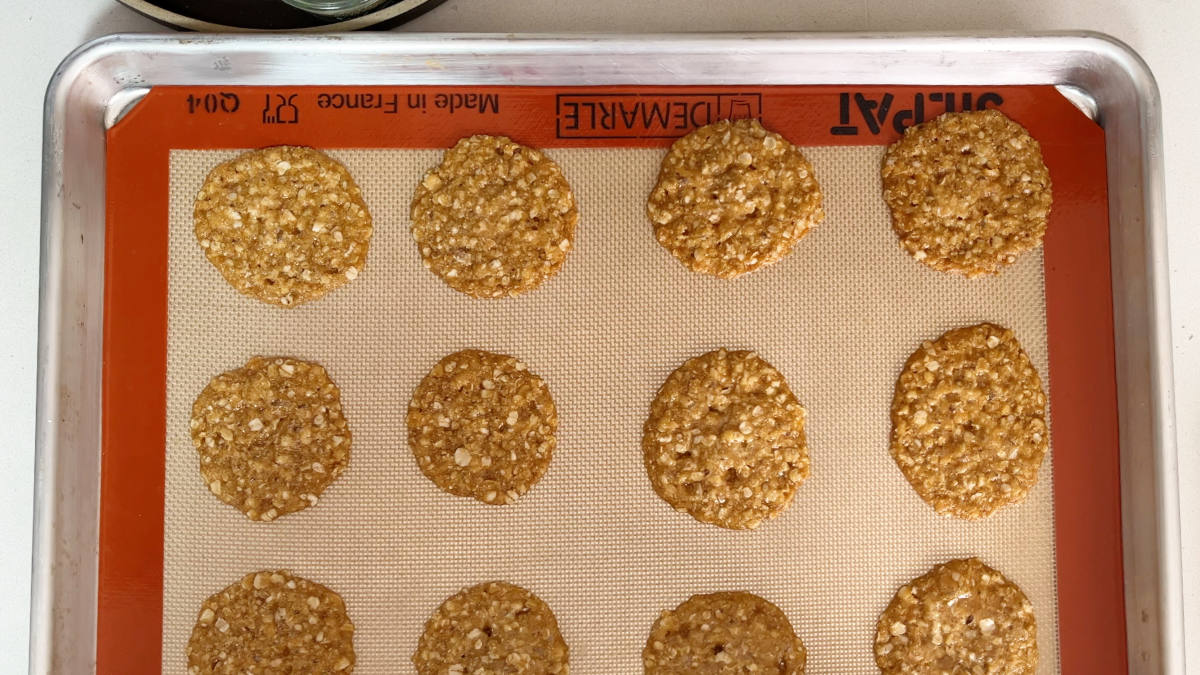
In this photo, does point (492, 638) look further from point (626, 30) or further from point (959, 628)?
point (626, 30)

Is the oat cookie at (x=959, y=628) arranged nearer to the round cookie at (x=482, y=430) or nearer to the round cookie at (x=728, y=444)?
the round cookie at (x=728, y=444)

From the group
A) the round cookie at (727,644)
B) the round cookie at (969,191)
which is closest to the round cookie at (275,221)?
the round cookie at (727,644)

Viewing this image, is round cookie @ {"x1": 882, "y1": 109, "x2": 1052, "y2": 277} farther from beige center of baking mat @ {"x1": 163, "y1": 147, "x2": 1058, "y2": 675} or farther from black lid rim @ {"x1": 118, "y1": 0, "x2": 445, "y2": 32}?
black lid rim @ {"x1": 118, "y1": 0, "x2": 445, "y2": 32}

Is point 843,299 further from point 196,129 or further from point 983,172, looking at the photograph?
point 196,129

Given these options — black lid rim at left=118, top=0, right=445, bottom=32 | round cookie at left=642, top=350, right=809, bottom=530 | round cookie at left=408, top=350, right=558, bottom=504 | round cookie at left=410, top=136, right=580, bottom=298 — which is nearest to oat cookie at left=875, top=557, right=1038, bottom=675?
round cookie at left=642, top=350, right=809, bottom=530

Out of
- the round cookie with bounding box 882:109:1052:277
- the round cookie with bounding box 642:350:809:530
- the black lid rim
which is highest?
the black lid rim
